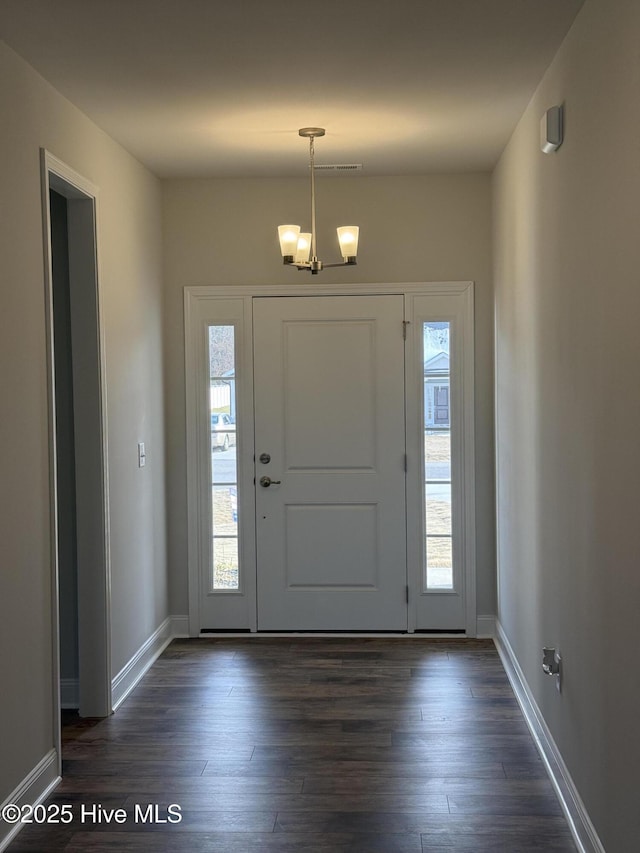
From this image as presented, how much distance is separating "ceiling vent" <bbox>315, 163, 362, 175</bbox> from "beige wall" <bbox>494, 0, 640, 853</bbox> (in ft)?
3.41

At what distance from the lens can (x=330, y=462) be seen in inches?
208

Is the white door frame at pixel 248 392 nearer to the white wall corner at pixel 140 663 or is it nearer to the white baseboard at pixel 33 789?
the white wall corner at pixel 140 663

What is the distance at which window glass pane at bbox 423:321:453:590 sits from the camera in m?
5.20

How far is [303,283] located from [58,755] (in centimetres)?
292

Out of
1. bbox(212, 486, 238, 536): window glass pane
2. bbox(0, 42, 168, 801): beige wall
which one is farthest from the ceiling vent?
bbox(212, 486, 238, 536): window glass pane

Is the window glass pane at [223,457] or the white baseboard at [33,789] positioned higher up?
the window glass pane at [223,457]

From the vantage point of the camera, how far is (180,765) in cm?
346

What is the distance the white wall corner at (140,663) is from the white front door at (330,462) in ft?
1.85

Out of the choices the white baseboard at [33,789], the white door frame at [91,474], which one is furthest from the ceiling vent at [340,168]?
the white baseboard at [33,789]

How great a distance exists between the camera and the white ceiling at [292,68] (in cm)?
282

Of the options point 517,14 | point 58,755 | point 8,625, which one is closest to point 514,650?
point 58,755

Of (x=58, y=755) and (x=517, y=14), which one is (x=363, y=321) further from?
(x=58, y=755)

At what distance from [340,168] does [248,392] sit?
1.38 meters

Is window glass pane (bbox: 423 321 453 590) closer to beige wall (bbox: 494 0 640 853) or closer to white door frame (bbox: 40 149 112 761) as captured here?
beige wall (bbox: 494 0 640 853)
